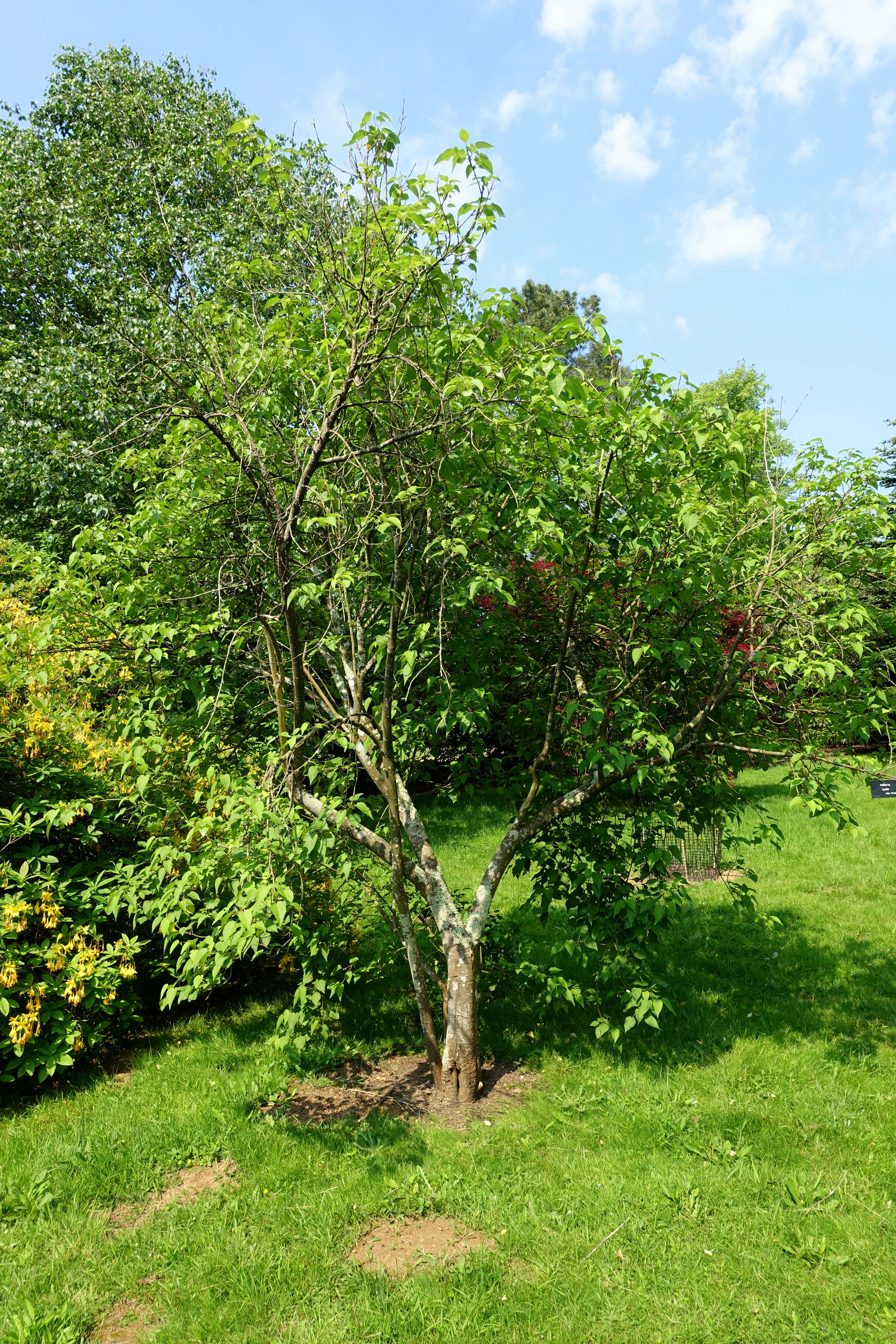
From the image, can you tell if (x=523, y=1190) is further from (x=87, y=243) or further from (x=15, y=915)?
(x=87, y=243)

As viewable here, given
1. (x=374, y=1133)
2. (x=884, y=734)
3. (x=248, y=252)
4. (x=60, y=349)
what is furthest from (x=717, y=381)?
(x=374, y=1133)

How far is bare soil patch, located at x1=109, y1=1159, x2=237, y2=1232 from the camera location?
10.8 ft

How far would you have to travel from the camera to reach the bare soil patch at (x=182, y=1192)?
A: 330 cm

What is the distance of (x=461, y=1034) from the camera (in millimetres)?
4062

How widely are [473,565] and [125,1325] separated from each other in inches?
128

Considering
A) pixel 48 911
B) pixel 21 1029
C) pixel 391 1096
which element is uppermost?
pixel 48 911

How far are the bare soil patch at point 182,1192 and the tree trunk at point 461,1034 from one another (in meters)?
1.14

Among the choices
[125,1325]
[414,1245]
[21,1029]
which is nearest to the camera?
[125,1325]

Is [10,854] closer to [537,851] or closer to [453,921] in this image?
[453,921]

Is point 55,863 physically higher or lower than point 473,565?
lower

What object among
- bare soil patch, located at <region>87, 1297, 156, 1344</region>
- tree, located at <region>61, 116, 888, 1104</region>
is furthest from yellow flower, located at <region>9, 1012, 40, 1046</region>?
tree, located at <region>61, 116, 888, 1104</region>

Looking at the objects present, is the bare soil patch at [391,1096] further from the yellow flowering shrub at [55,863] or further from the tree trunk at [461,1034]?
the yellow flowering shrub at [55,863]

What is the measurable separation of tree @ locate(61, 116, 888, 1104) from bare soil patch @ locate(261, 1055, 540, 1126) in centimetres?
15

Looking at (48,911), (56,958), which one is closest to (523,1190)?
(56,958)
